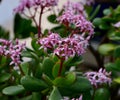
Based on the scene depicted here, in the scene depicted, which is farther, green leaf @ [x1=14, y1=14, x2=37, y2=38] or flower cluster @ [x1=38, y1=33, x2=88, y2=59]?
green leaf @ [x1=14, y1=14, x2=37, y2=38]

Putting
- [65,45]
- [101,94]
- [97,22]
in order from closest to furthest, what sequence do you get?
[65,45] < [101,94] < [97,22]

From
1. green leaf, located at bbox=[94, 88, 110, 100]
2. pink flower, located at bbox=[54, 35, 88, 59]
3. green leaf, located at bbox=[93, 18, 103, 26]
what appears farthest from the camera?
green leaf, located at bbox=[93, 18, 103, 26]

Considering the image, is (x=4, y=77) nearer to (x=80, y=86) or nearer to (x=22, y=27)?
(x=80, y=86)

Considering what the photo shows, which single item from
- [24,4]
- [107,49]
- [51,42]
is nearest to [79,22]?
[51,42]

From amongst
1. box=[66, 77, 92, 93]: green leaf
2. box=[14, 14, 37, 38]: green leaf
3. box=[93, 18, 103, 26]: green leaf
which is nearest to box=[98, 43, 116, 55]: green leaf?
box=[93, 18, 103, 26]: green leaf

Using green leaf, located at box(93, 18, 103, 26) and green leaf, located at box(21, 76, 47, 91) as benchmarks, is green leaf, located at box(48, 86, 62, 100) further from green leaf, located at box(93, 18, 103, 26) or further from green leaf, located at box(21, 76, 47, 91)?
green leaf, located at box(93, 18, 103, 26)

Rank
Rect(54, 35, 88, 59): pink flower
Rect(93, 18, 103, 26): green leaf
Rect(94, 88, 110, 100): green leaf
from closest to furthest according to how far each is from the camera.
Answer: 1. Rect(54, 35, 88, 59): pink flower
2. Rect(94, 88, 110, 100): green leaf
3. Rect(93, 18, 103, 26): green leaf

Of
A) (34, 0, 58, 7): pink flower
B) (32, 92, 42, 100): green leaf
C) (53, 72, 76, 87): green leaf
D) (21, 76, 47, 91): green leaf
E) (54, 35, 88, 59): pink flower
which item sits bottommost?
(32, 92, 42, 100): green leaf
